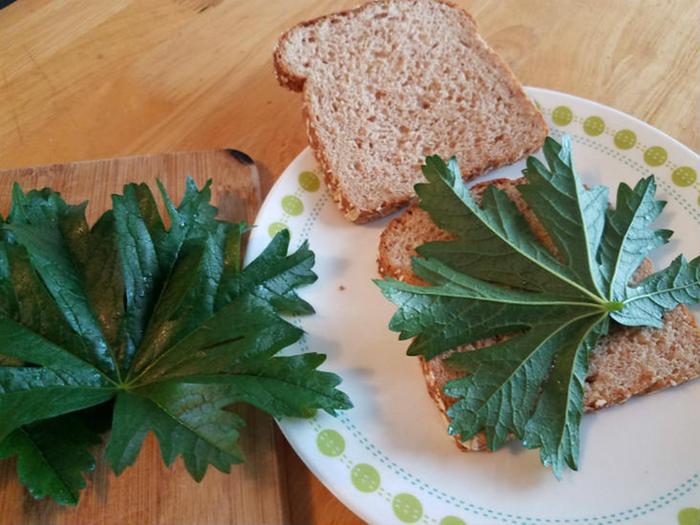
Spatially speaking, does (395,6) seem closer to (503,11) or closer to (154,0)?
(503,11)

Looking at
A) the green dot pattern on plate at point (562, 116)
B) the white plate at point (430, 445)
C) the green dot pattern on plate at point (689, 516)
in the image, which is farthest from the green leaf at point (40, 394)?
the green dot pattern on plate at point (562, 116)

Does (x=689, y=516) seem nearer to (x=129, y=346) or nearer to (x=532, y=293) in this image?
(x=532, y=293)

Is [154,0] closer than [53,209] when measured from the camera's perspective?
No

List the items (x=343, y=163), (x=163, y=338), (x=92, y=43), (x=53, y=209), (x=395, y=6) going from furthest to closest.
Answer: (x=92, y=43)
(x=395, y=6)
(x=343, y=163)
(x=53, y=209)
(x=163, y=338)

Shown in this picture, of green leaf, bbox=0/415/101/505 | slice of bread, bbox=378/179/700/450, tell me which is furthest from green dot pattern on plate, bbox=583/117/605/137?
green leaf, bbox=0/415/101/505

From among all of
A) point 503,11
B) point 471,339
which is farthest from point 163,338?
point 503,11

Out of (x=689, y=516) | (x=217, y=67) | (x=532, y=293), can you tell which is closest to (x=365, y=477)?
(x=532, y=293)
